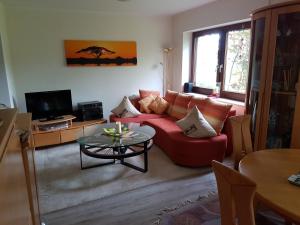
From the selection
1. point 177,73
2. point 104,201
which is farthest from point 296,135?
point 177,73

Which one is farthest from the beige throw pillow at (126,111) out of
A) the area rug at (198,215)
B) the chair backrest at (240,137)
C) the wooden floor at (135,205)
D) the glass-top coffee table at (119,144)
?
the chair backrest at (240,137)

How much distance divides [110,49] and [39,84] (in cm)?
152

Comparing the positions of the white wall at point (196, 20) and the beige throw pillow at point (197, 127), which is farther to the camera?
the white wall at point (196, 20)

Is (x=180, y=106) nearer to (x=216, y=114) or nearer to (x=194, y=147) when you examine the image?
(x=216, y=114)

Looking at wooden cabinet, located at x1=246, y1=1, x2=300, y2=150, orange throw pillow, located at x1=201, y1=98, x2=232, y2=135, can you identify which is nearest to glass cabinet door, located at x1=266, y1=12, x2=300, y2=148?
wooden cabinet, located at x1=246, y1=1, x2=300, y2=150

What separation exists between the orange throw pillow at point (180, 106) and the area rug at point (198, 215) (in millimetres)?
1945

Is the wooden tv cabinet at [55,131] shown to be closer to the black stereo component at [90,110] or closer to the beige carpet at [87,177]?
the black stereo component at [90,110]

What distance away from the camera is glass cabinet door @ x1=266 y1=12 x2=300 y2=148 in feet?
8.04

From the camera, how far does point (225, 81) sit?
4180 mm

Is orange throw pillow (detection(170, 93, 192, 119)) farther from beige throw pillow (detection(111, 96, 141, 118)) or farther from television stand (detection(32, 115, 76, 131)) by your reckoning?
television stand (detection(32, 115, 76, 131))

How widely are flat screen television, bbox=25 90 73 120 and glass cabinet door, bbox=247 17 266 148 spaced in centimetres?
311

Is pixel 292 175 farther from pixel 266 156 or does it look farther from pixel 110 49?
pixel 110 49

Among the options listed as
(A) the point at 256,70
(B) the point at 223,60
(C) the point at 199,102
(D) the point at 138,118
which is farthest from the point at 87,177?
(B) the point at 223,60

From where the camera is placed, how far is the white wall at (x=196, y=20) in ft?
11.2
